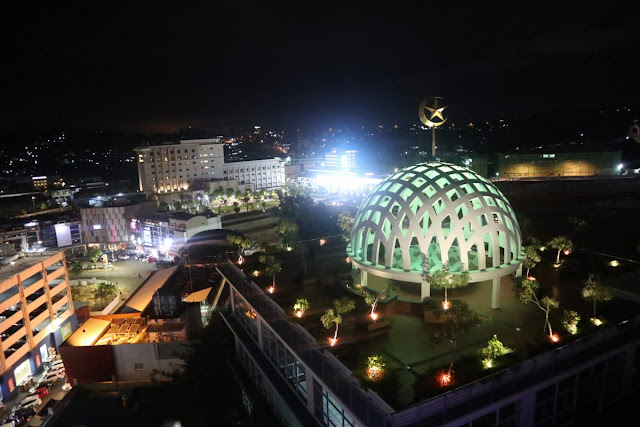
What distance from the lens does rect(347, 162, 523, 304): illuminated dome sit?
2147 centimetres

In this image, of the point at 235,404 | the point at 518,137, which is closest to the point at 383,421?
the point at 235,404

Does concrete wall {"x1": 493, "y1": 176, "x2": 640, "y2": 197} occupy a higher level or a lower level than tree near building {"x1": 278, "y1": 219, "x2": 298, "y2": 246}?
higher

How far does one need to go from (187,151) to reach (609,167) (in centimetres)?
8959

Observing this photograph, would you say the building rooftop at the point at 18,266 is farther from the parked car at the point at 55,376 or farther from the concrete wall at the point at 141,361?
the concrete wall at the point at 141,361

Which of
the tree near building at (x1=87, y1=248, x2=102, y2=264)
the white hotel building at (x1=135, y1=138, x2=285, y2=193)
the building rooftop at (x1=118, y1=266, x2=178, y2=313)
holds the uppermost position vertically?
the white hotel building at (x1=135, y1=138, x2=285, y2=193)

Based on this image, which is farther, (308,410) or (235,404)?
(235,404)

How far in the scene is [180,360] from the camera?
95.3 feet

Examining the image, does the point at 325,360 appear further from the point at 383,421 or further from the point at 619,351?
the point at 619,351

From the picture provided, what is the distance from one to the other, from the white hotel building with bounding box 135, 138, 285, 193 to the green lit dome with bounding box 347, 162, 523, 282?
87.3 m

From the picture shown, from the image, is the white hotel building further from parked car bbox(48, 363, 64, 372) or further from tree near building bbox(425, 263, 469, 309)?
tree near building bbox(425, 263, 469, 309)

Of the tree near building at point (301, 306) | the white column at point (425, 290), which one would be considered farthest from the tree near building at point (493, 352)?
the tree near building at point (301, 306)

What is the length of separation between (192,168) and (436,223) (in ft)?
310

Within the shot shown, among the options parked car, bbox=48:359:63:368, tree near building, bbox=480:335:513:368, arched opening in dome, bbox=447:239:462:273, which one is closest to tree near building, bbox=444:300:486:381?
tree near building, bbox=480:335:513:368

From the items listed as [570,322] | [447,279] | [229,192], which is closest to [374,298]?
[447,279]
